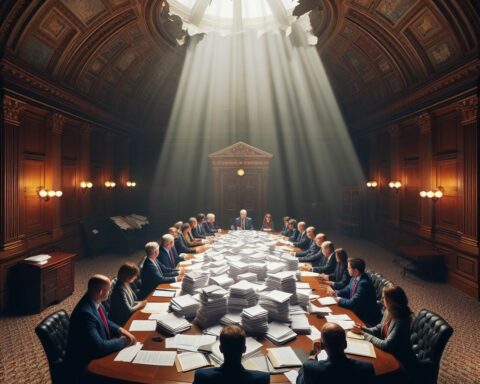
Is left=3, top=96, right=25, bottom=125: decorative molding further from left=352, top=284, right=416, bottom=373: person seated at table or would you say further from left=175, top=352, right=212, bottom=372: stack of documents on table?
left=352, top=284, right=416, bottom=373: person seated at table

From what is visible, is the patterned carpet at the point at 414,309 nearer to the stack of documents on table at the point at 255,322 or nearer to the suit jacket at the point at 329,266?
the suit jacket at the point at 329,266

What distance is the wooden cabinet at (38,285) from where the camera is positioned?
260 inches

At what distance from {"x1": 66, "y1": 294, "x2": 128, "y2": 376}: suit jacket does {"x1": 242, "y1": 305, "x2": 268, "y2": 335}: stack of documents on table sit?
1.30 metres

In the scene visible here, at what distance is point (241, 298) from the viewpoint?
3777 mm

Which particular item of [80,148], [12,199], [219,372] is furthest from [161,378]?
[80,148]

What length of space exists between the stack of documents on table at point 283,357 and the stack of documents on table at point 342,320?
36.9 inches

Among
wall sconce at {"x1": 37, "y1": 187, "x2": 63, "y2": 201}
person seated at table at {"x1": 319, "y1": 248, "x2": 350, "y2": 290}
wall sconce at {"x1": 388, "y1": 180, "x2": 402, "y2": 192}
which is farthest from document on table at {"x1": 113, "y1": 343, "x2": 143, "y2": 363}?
wall sconce at {"x1": 388, "y1": 180, "x2": 402, "y2": 192}

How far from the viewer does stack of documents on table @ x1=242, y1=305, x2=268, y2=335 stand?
336 centimetres

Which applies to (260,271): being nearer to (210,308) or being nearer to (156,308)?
(210,308)

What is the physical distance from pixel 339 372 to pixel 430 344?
166 cm

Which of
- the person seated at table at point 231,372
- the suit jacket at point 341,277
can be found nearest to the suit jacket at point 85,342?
the person seated at table at point 231,372

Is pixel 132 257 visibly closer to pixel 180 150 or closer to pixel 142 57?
pixel 180 150

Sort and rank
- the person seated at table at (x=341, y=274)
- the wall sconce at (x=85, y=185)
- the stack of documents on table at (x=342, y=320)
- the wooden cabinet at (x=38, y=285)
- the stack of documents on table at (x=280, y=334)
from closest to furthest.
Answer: the stack of documents on table at (x=280, y=334), the stack of documents on table at (x=342, y=320), the person seated at table at (x=341, y=274), the wooden cabinet at (x=38, y=285), the wall sconce at (x=85, y=185)

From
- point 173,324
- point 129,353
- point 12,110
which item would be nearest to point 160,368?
point 129,353
